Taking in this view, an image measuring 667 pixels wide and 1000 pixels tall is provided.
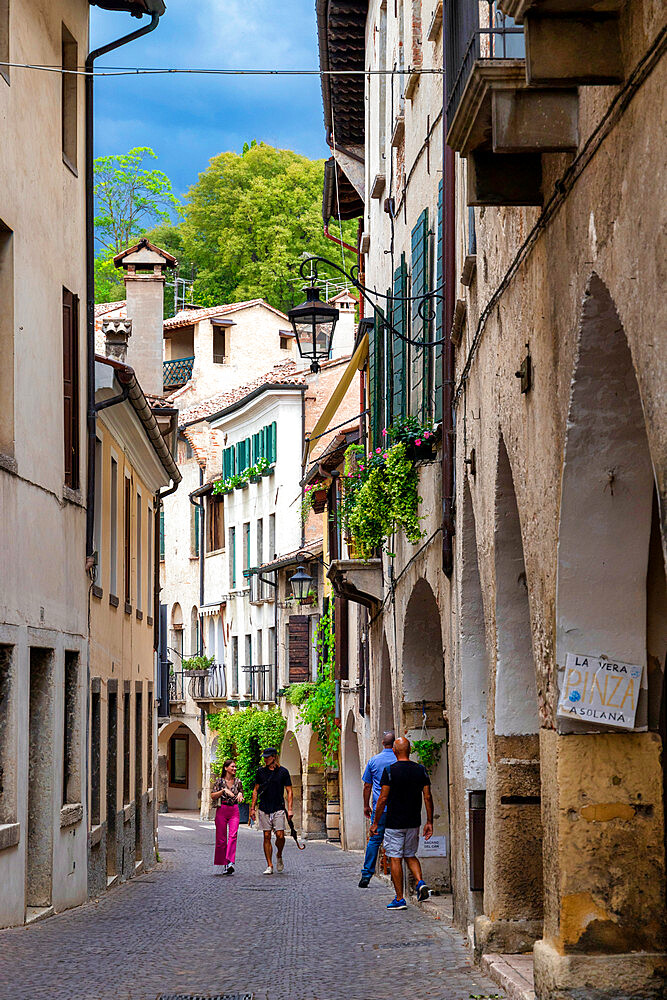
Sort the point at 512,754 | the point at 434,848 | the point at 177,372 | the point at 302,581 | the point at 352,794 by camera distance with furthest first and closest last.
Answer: the point at 177,372 → the point at 302,581 → the point at 352,794 → the point at 434,848 → the point at 512,754

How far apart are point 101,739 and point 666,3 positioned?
1358 cm

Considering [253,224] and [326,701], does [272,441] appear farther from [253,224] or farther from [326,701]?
[253,224]

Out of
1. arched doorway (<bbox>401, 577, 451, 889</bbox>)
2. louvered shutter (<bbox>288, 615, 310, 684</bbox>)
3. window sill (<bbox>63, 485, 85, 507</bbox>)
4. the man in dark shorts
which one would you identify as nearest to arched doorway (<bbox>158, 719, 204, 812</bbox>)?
louvered shutter (<bbox>288, 615, 310, 684</bbox>)

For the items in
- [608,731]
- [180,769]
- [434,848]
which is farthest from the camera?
[180,769]

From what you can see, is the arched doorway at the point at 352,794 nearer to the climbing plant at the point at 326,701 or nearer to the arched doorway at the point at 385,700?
the climbing plant at the point at 326,701

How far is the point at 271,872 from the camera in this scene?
18938mm

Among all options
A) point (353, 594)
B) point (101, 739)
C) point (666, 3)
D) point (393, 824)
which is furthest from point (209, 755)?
point (666, 3)

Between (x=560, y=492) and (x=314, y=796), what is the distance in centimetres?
3296

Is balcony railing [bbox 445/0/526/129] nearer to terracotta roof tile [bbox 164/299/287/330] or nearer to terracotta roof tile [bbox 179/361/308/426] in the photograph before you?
terracotta roof tile [bbox 179/361/308/426]

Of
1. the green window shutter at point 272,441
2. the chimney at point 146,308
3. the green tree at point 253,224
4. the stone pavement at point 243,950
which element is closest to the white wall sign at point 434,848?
the stone pavement at point 243,950

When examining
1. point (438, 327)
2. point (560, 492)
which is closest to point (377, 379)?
point (438, 327)

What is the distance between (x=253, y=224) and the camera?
62.3 metres

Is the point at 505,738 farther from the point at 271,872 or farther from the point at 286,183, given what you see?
the point at 286,183

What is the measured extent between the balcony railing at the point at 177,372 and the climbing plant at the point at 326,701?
2329 cm
